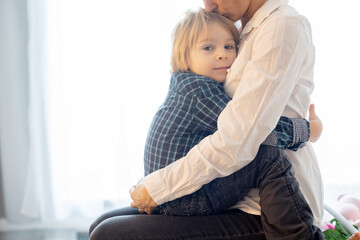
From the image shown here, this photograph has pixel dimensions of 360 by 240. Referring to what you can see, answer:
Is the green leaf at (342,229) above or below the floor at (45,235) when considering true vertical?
above

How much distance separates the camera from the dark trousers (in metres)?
0.95

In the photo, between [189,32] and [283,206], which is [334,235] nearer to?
[283,206]

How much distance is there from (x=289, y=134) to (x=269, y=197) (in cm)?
19

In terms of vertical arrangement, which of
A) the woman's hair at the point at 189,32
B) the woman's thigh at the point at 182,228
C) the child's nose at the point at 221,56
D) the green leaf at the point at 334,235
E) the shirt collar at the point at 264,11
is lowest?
the green leaf at the point at 334,235

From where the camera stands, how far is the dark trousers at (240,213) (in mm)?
952

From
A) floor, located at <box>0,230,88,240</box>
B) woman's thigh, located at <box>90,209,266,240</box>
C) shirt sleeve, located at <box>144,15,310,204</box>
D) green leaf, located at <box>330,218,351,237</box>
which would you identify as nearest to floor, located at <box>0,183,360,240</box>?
floor, located at <box>0,230,88,240</box>

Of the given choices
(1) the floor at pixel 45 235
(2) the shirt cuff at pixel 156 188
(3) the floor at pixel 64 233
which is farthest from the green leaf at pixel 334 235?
(1) the floor at pixel 45 235

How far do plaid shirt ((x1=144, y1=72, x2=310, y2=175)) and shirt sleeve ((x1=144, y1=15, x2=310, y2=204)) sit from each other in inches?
3.1

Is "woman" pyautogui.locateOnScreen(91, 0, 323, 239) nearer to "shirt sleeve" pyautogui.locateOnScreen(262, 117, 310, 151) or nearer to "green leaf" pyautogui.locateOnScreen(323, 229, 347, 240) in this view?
"shirt sleeve" pyautogui.locateOnScreen(262, 117, 310, 151)

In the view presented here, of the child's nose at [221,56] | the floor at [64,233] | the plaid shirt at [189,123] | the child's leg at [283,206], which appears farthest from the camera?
the floor at [64,233]

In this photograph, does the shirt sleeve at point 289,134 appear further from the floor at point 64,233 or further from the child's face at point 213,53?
the floor at point 64,233

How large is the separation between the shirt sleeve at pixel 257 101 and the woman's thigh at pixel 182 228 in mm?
128

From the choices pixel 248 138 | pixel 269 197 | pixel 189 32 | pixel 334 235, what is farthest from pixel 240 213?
pixel 189 32

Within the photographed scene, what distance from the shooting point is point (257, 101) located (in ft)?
3.13
